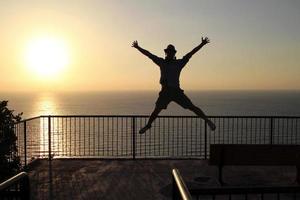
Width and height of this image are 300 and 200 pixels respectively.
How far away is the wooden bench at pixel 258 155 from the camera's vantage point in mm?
8922

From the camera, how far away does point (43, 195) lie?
8648 mm

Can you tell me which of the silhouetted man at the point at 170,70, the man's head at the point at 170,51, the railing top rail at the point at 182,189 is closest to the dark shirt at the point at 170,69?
the silhouetted man at the point at 170,70

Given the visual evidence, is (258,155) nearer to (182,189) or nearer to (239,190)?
(239,190)

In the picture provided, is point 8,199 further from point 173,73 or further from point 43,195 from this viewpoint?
point 173,73

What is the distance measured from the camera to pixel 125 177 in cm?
1020

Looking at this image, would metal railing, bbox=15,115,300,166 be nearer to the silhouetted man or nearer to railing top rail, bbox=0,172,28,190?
the silhouetted man

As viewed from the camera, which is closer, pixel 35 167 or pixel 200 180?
pixel 200 180

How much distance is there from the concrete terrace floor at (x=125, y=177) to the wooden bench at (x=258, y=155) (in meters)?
0.87

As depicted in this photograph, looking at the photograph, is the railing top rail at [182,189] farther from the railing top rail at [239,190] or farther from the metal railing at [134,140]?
the metal railing at [134,140]

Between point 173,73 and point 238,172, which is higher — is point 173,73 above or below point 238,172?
above

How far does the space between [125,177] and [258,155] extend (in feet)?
10.7

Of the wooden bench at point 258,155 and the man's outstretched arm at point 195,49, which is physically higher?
the man's outstretched arm at point 195,49

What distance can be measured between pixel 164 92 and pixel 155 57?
850 millimetres

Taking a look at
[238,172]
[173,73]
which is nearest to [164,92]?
[173,73]
